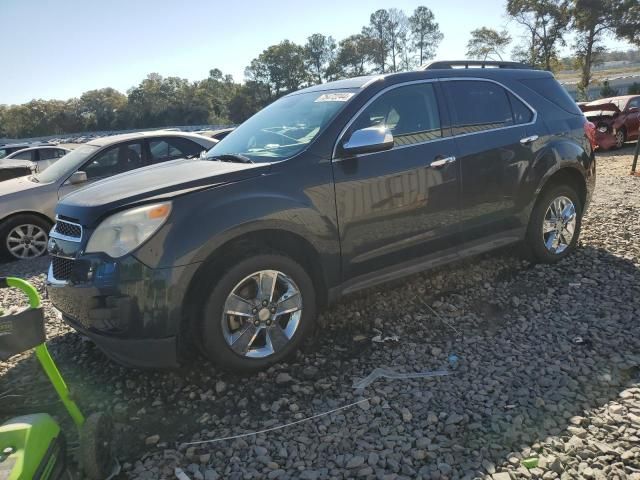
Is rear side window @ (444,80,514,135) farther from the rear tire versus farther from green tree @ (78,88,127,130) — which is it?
green tree @ (78,88,127,130)

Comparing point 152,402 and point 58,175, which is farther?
point 58,175

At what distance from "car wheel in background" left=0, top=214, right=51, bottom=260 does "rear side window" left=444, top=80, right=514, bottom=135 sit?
18.8 feet

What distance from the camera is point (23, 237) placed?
21.9ft

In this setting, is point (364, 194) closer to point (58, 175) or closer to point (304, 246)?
point (304, 246)

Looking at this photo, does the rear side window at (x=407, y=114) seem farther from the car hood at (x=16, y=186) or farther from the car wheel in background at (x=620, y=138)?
the car wheel in background at (x=620, y=138)

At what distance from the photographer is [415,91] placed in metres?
3.86

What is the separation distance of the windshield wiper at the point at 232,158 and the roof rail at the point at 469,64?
5.62ft

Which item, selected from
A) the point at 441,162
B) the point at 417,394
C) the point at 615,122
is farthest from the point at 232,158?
the point at 615,122

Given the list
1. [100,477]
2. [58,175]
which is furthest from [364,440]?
[58,175]

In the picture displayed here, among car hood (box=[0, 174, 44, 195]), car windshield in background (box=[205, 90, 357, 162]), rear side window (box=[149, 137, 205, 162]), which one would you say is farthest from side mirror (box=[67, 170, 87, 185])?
car windshield in background (box=[205, 90, 357, 162])

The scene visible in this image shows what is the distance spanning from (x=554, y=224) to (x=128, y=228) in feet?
12.7

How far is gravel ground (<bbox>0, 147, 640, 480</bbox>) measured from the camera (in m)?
2.38

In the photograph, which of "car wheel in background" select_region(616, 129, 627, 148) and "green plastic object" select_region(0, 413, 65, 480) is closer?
"green plastic object" select_region(0, 413, 65, 480)

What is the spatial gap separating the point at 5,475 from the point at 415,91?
3.47 m
